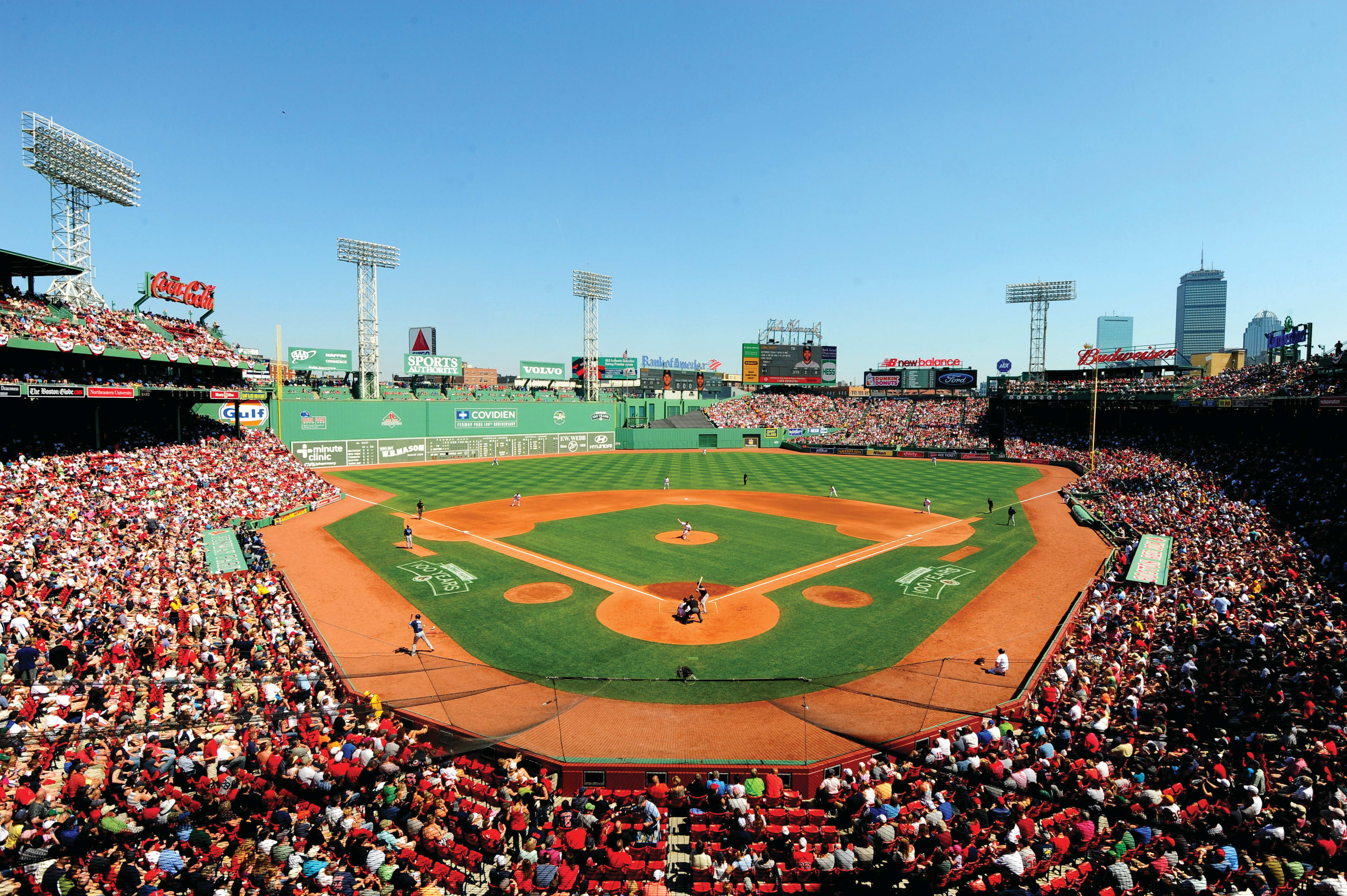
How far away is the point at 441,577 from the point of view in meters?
25.2

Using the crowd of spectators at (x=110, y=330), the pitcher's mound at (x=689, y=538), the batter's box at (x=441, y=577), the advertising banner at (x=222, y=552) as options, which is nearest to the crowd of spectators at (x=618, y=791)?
the advertising banner at (x=222, y=552)

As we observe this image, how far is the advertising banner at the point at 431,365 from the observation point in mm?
69875

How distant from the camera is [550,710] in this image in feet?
46.3

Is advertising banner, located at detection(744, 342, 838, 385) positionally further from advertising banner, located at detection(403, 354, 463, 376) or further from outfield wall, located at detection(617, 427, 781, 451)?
advertising banner, located at detection(403, 354, 463, 376)

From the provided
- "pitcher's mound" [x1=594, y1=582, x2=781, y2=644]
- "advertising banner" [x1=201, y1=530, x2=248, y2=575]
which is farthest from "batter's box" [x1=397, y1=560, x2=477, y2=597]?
"pitcher's mound" [x1=594, y1=582, x2=781, y2=644]

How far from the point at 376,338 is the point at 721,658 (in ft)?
204

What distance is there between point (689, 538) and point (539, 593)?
10736mm

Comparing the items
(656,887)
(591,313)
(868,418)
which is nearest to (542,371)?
(591,313)

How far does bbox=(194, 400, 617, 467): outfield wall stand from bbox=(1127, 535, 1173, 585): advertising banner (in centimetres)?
5507

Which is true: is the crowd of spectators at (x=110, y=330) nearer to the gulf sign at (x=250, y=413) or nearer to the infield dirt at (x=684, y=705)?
the gulf sign at (x=250, y=413)

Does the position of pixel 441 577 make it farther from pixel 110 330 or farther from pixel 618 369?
pixel 618 369

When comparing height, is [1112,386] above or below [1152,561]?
above

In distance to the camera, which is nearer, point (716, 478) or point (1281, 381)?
point (1281, 381)

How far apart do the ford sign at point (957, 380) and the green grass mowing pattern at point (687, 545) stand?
2443 inches
